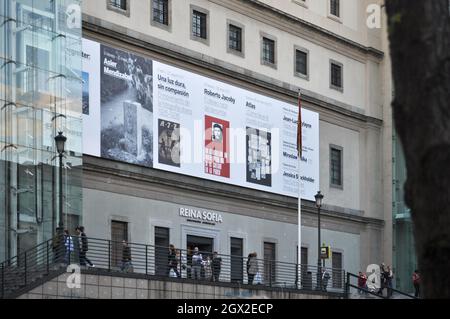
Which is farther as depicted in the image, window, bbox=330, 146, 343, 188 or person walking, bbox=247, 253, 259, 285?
window, bbox=330, 146, 343, 188

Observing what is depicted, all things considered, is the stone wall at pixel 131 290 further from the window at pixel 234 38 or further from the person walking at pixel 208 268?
the window at pixel 234 38

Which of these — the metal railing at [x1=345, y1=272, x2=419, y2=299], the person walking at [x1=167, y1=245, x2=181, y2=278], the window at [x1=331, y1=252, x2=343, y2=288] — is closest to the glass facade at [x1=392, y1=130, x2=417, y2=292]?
the metal railing at [x1=345, y1=272, x2=419, y2=299]

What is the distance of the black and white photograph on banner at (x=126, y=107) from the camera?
41750 mm

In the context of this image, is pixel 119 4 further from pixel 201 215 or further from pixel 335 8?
pixel 335 8

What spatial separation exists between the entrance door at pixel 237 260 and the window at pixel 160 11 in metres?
9.13

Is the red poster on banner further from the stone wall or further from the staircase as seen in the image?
the staircase

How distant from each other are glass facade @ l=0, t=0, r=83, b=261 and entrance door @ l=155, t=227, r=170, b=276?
9.74 ft

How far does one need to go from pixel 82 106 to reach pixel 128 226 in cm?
518

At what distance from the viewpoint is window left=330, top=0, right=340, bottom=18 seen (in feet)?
181

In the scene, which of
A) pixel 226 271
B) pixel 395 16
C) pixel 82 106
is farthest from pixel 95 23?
pixel 395 16

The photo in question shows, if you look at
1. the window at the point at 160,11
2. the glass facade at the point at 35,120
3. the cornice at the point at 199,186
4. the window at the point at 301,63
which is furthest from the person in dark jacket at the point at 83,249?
the window at the point at 301,63

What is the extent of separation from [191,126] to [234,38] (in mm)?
5616
